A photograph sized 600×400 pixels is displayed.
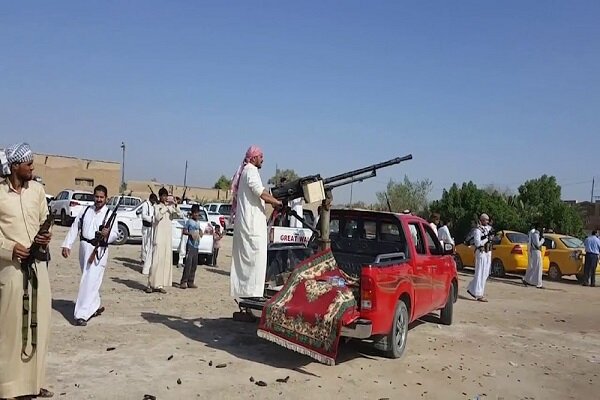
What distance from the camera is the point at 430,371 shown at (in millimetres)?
6957

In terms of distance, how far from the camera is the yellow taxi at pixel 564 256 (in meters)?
19.2

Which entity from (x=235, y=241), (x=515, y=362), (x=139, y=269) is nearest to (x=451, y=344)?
(x=515, y=362)

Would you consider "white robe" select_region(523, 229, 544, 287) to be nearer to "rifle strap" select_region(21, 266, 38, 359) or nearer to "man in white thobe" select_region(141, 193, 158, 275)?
"man in white thobe" select_region(141, 193, 158, 275)

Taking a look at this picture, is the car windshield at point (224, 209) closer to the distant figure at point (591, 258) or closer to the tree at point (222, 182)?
the distant figure at point (591, 258)

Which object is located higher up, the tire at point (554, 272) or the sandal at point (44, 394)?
the tire at point (554, 272)

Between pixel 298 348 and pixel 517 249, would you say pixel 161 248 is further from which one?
pixel 517 249

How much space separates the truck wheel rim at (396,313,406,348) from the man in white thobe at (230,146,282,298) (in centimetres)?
175

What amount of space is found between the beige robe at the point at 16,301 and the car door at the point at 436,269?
17.8 ft

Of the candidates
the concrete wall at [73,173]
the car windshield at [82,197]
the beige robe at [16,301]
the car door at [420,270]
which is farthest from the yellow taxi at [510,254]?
the concrete wall at [73,173]

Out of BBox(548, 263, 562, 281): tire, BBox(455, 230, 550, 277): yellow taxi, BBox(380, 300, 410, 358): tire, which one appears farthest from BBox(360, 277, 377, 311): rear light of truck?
BBox(548, 263, 562, 281): tire

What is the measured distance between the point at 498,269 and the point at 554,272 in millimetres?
1830

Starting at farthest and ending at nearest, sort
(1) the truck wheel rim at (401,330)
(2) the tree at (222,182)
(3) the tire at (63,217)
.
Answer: (2) the tree at (222,182) → (3) the tire at (63,217) → (1) the truck wheel rim at (401,330)

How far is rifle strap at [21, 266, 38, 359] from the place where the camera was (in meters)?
4.92

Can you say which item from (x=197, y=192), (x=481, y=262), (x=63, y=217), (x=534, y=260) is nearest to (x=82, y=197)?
(x=63, y=217)
